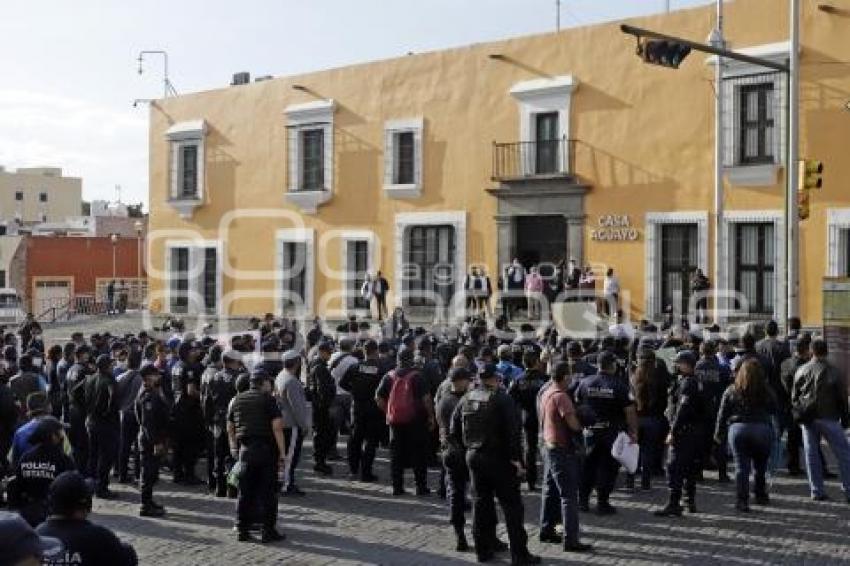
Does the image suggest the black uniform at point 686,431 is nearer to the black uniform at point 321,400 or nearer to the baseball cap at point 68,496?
the black uniform at point 321,400

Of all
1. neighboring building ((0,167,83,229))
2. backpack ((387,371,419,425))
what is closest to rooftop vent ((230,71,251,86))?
backpack ((387,371,419,425))

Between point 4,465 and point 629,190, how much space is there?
17.0m

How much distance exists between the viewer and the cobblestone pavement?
970 cm

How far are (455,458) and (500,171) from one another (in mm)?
17950

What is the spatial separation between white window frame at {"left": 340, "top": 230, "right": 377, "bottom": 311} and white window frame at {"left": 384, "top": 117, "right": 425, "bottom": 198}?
1.42 m

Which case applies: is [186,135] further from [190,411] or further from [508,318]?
[190,411]

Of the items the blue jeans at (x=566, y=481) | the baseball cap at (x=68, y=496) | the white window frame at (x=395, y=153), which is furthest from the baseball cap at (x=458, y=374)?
the white window frame at (x=395, y=153)

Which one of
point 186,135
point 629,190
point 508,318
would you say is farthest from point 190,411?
point 186,135

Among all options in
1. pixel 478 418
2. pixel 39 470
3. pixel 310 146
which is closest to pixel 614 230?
pixel 310 146

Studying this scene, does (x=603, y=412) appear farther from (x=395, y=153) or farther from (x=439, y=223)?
(x=395, y=153)

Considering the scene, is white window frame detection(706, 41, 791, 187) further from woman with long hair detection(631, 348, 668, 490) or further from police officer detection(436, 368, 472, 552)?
police officer detection(436, 368, 472, 552)

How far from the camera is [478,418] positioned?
30.4 feet

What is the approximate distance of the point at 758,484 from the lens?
1148 centimetres

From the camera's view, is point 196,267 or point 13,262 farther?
point 13,262
